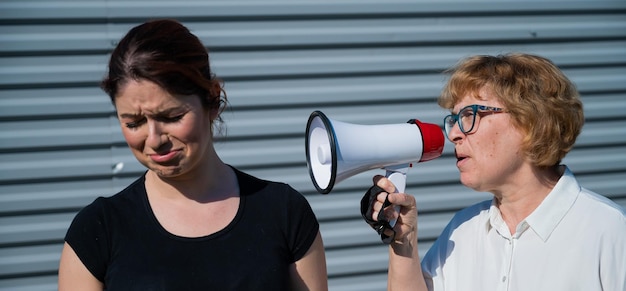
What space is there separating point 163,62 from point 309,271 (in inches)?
32.4

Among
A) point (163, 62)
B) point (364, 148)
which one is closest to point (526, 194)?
point (364, 148)

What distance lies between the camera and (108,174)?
4.52m

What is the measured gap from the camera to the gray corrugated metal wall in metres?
4.41

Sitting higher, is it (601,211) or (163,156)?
(163,156)

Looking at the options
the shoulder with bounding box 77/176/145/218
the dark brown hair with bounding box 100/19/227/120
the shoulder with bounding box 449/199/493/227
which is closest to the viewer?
the dark brown hair with bounding box 100/19/227/120

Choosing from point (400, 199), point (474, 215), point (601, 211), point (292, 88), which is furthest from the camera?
point (292, 88)

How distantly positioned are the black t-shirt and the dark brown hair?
0.37 m

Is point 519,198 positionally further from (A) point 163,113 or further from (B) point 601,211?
(A) point 163,113

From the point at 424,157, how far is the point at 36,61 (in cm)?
258

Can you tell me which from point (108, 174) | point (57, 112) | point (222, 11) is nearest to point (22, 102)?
point (57, 112)

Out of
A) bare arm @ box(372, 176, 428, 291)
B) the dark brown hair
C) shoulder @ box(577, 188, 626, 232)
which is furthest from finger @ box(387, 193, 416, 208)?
the dark brown hair

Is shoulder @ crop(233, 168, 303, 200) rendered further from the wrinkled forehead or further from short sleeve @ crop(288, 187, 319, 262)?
the wrinkled forehead

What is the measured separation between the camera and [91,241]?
7.85ft

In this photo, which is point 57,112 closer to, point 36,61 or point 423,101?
point 36,61
